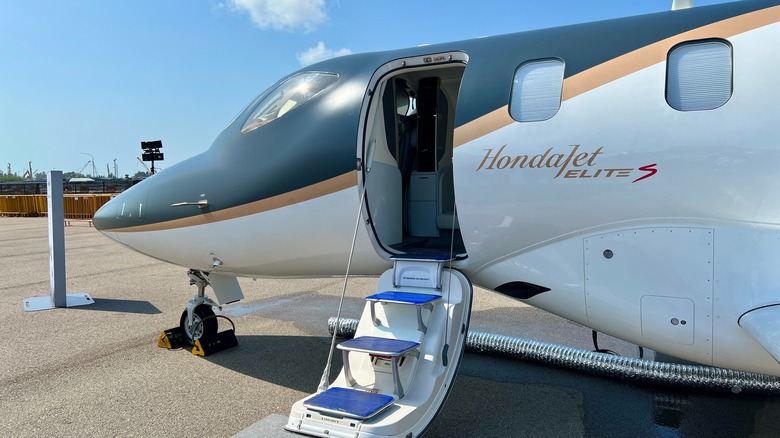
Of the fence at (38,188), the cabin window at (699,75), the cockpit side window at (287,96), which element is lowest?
the cabin window at (699,75)

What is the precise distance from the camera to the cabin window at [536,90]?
3.92 meters

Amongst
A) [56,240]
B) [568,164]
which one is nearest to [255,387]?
[568,164]

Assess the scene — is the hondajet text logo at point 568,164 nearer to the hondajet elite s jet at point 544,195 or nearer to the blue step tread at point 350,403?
the hondajet elite s jet at point 544,195

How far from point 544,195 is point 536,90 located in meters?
0.83

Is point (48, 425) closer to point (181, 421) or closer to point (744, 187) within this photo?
point (181, 421)

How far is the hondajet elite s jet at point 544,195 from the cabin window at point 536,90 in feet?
0.05

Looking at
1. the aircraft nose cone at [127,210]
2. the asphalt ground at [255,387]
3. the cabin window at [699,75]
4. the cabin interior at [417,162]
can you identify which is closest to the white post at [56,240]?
the asphalt ground at [255,387]

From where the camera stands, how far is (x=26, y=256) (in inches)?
571

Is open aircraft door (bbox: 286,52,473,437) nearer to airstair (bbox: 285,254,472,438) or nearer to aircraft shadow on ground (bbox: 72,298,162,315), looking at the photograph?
airstair (bbox: 285,254,472,438)

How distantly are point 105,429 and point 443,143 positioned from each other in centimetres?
428

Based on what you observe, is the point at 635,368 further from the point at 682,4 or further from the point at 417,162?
the point at 682,4

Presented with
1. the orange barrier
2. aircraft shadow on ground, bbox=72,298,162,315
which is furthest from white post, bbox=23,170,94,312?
the orange barrier

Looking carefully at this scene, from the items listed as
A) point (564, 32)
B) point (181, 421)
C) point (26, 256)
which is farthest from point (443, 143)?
point (26, 256)

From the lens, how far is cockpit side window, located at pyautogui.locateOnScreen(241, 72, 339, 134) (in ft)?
16.6
